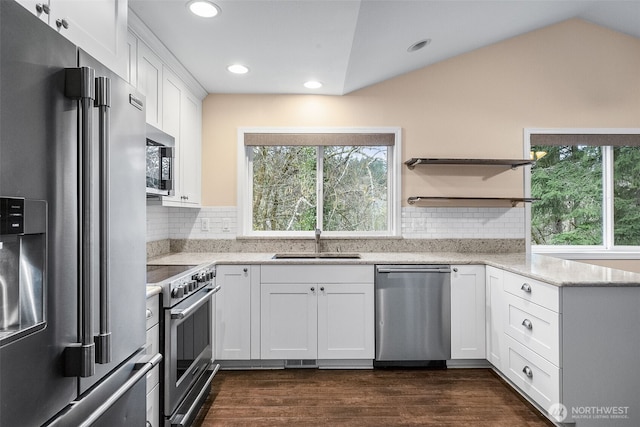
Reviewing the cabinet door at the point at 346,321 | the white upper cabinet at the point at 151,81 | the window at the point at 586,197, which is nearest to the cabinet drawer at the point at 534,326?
the cabinet door at the point at 346,321

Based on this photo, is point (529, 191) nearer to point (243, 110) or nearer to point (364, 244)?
point (364, 244)

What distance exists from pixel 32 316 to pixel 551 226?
4.09 m

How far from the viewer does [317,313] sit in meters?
2.85

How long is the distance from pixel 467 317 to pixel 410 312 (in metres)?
0.47

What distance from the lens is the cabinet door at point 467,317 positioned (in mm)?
2869

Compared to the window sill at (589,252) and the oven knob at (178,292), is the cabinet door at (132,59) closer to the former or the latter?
the oven knob at (178,292)

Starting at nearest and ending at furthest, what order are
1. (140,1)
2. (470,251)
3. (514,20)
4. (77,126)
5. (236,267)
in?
1. (77,126)
2. (140,1)
3. (236,267)
4. (514,20)
5. (470,251)

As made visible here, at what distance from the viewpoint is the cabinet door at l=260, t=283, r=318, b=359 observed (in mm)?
2830

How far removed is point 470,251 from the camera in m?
3.43

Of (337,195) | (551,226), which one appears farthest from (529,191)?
(337,195)

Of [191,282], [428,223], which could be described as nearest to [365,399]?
[191,282]

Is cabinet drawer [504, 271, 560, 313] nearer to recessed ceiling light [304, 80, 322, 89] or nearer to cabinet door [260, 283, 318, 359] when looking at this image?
cabinet door [260, 283, 318, 359]

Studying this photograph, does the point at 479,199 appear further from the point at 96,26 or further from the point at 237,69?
the point at 96,26

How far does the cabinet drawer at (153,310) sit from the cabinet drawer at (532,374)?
2122 millimetres
